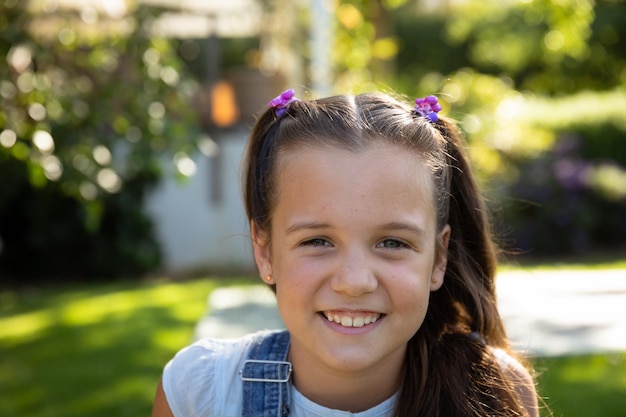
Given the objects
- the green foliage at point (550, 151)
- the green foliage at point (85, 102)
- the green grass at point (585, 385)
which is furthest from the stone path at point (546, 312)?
the green foliage at point (85, 102)

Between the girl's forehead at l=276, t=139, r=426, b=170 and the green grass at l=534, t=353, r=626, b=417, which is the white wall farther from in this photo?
the girl's forehead at l=276, t=139, r=426, b=170

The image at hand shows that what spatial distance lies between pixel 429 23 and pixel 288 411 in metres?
18.8

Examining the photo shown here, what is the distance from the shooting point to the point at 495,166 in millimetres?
8484

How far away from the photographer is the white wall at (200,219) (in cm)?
800

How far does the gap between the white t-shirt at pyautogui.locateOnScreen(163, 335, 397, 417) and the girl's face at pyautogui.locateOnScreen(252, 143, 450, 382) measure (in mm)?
171

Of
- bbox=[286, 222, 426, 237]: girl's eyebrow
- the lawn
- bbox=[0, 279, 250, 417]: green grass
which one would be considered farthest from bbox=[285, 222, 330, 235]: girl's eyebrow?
bbox=[0, 279, 250, 417]: green grass

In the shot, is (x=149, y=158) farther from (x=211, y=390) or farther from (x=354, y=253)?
(x=354, y=253)

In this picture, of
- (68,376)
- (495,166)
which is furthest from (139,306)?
(495,166)

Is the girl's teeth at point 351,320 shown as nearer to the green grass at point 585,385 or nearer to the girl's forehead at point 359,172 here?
the girl's forehead at point 359,172

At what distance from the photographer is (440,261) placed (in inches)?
77.9

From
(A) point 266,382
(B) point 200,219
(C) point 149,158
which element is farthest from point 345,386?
(B) point 200,219

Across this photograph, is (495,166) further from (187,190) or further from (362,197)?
(362,197)

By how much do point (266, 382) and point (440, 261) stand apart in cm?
49

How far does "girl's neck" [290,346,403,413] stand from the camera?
75.4 inches
